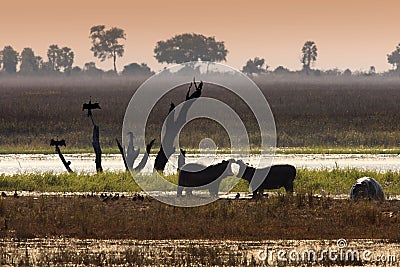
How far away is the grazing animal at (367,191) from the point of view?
18828 millimetres

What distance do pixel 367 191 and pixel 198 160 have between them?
10.6 m

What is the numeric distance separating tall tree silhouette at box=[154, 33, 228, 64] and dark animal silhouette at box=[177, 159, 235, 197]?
162 metres

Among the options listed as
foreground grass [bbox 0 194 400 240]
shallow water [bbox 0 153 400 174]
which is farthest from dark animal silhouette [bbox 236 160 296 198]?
shallow water [bbox 0 153 400 174]

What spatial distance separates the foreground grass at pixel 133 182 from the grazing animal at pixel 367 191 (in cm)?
180

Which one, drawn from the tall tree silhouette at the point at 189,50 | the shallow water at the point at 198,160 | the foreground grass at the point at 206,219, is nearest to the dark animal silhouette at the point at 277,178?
the foreground grass at the point at 206,219

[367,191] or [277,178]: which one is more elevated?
[277,178]

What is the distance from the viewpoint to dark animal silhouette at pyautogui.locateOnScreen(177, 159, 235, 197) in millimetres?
19406

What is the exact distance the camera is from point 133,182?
21.8m

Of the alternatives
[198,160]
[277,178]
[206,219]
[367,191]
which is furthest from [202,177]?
[198,160]

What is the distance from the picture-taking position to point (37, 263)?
13.0m

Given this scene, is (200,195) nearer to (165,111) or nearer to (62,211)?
(62,211)

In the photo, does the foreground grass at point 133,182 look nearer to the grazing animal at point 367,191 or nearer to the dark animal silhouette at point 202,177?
the dark animal silhouette at point 202,177

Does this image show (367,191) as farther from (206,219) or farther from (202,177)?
(206,219)

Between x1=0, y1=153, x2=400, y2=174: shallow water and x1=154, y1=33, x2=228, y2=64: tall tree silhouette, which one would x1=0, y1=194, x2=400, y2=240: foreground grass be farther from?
x1=154, y1=33, x2=228, y2=64: tall tree silhouette
